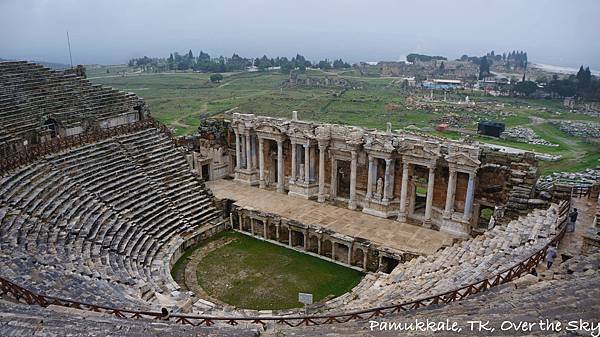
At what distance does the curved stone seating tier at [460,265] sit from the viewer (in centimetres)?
1403

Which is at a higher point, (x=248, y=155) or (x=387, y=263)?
(x=248, y=155)

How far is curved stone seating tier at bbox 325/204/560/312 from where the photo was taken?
46.0ft

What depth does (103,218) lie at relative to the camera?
2145 centimetres

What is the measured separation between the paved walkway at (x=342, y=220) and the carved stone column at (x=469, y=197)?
1.44 metres

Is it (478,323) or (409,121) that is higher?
(478,323)

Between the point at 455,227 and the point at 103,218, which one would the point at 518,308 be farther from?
the point at 103,218

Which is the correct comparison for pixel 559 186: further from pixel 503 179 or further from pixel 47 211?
pixel 47 211

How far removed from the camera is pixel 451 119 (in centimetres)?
7219

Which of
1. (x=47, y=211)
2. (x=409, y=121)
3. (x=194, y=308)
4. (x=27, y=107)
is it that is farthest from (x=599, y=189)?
(x=409, y=121)

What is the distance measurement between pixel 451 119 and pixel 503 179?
168ft

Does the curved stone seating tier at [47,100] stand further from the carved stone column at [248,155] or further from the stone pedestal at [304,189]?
the stone pedestal at [304,189]

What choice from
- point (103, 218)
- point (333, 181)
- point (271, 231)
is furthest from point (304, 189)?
point (103, 218)

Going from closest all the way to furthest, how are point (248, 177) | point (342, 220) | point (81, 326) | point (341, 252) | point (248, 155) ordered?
point (81, 326) → point (341, 252) → point (342, 220) → point (248, 155) → point (248, 177)

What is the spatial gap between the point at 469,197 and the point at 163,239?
15.6 m
